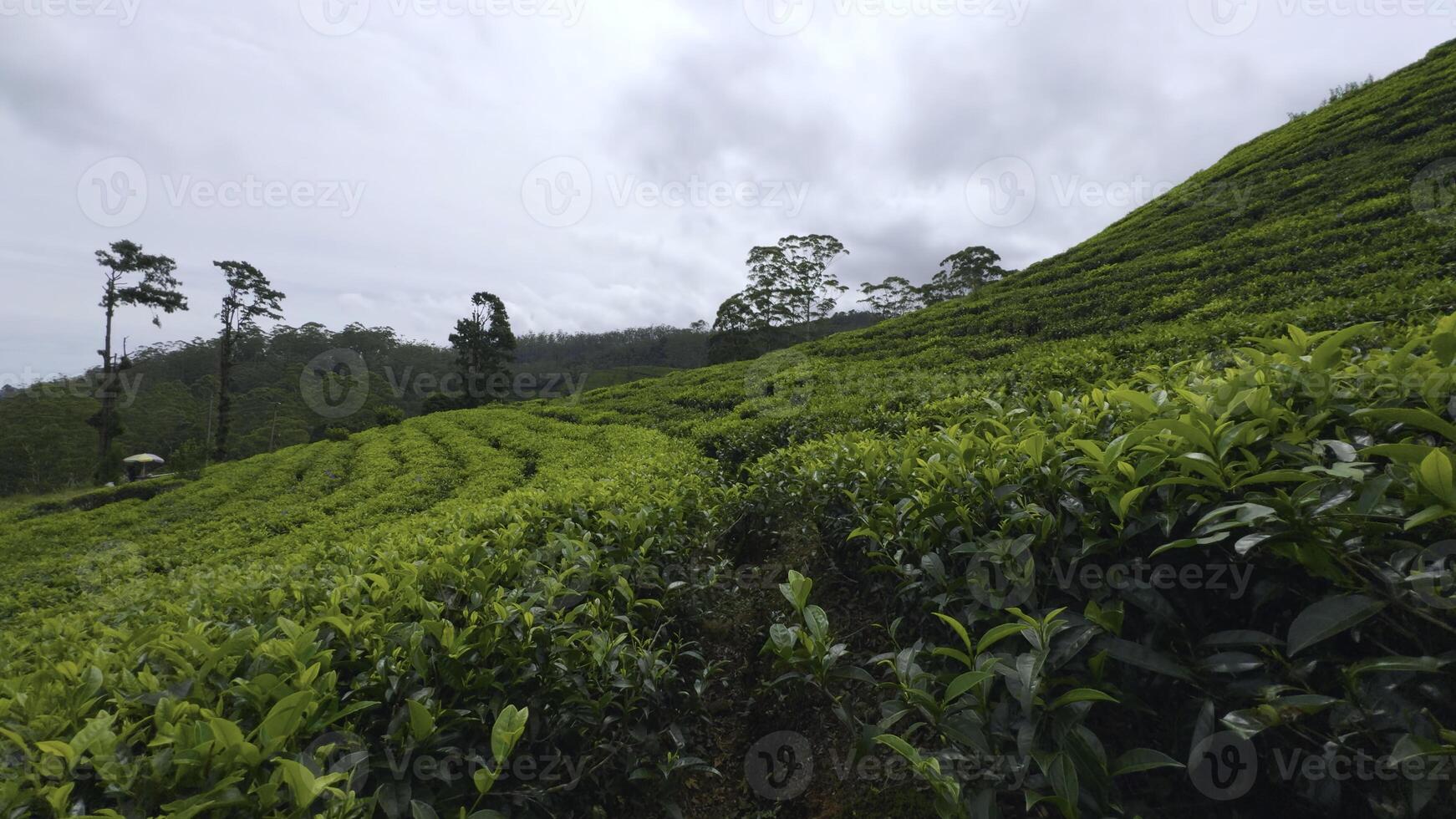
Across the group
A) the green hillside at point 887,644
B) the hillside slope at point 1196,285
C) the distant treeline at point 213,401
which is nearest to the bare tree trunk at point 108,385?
the distant treeline at point 213,401

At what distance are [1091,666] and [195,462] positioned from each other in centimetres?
2531

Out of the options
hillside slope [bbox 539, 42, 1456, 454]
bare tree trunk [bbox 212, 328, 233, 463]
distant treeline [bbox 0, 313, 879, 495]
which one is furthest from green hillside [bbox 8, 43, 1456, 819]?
bare tree trunk [bbox 212, 328, 233, 463]

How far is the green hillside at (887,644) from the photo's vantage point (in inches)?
41.8

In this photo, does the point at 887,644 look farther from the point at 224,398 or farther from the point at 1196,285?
the point at 224,398

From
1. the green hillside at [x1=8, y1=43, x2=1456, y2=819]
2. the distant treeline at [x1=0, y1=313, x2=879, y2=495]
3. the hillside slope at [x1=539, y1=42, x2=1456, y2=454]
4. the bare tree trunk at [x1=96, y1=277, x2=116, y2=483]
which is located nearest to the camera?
the green hillside at [x1=8, y1=43, x2=1456, y2=819]

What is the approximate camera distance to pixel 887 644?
202 centimetres

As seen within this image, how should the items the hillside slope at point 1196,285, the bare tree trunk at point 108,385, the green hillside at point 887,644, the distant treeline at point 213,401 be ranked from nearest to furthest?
the green hillside at point 887,644
the hillside slope at point 1196,285
the bare tree trunk at point 108,385
the distant treeline at point 213,401

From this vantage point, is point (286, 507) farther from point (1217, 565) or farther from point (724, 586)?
point (1217, 565)

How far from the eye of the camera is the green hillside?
1.06 metres

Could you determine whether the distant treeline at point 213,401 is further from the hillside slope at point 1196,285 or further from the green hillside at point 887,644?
the green hillside at point 887,644

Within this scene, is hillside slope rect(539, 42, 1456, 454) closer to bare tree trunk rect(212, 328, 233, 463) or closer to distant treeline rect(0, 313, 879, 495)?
distant treeline rect(0, 313, 879, 495)

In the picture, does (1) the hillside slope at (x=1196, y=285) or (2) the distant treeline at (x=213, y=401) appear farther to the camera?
(2) the distant treeline at (x=213, y=401)

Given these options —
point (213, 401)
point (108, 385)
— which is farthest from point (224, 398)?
point (213, 401)

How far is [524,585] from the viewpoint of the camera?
2195 mm
